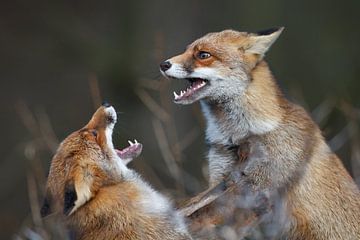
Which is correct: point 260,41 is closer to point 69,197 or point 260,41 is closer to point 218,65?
point 218,65

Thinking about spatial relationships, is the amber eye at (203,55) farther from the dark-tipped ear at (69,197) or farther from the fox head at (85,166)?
the dark-tipped ear at (69,197)

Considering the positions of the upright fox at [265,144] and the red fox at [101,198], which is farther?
the upright fox at [265,144]

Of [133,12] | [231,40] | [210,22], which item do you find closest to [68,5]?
[133,12]

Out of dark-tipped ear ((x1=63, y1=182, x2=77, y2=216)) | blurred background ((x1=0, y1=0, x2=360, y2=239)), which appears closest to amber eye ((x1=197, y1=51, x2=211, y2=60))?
dark-tipped ear ((x1=63, y1=182, x2=77, y2=216))

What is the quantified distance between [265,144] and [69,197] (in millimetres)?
1920

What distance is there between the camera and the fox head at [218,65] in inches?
435

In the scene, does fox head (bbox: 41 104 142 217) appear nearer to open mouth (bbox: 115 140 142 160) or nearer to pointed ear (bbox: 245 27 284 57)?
open mouth (bbox: 115 140 142 160)

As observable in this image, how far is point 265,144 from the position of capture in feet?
36.0

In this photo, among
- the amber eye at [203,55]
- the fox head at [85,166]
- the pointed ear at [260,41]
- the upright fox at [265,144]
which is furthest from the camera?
the pointed ear at [260,41]

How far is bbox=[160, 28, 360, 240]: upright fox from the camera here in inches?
430

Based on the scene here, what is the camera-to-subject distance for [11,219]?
1686cm

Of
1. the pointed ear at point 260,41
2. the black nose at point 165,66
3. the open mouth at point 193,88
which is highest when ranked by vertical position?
the black nose at point 165,66

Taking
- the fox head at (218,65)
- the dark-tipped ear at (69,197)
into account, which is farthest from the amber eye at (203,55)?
the dark-tipped ear at (69,197)

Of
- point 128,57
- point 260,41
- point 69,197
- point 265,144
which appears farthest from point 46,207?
point 128,57
